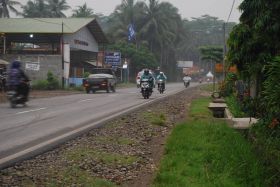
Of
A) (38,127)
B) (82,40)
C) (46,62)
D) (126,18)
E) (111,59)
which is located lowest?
(38,127)

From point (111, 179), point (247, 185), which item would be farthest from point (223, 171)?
point (111, 179)

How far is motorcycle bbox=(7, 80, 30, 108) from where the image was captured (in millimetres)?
21219

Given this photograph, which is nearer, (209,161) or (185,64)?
(209,161)

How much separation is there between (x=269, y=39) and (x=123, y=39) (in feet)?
238

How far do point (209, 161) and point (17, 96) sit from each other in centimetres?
1360

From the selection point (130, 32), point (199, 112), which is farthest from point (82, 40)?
point (199, 112)

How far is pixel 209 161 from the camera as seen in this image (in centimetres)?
917

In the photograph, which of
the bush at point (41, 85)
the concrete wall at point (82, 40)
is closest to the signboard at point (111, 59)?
the concrete wall at point (82, 40)

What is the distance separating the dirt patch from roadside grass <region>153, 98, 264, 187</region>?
0.96ft

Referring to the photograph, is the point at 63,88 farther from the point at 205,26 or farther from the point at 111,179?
the point at 205,26

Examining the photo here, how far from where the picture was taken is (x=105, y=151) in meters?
10.3

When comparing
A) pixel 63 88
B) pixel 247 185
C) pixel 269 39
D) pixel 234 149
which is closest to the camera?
pixel 247 185

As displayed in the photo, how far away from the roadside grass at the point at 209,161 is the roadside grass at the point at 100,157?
0.64 metres

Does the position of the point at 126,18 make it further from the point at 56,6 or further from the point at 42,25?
the point at 42,25
